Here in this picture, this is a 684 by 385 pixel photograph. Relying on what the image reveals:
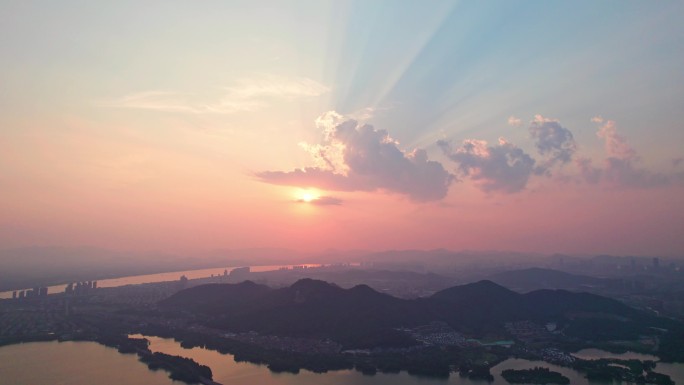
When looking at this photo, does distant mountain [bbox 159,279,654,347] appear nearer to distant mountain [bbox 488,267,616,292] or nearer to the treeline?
the treeline

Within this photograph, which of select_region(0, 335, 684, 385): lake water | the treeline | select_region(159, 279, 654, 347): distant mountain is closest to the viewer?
select_region(0, 335, 684, 385): lake water

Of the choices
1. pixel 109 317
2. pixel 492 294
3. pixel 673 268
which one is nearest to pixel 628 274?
pixel 673 268

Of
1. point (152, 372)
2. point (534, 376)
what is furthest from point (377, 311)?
point (152, 372)

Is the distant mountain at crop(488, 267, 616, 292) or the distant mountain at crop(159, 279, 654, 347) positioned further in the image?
A: the distant mountain at crop(488, 267, 616, 292)

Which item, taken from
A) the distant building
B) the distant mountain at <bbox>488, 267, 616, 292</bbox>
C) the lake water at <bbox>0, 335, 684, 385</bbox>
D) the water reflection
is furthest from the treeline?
the distant building

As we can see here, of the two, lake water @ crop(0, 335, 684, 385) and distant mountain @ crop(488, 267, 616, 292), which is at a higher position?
distant mountain @ crop(488, 267, 616, 292)

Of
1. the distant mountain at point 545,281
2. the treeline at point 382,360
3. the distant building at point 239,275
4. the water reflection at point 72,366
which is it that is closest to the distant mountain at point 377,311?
the treeline at point 382,360

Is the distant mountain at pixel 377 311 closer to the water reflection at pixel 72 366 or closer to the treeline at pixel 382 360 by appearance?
the treeline at pixel 382 360

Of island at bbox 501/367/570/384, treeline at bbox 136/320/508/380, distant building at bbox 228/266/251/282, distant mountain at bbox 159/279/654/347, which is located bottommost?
island at bbox 501/367/570/384
